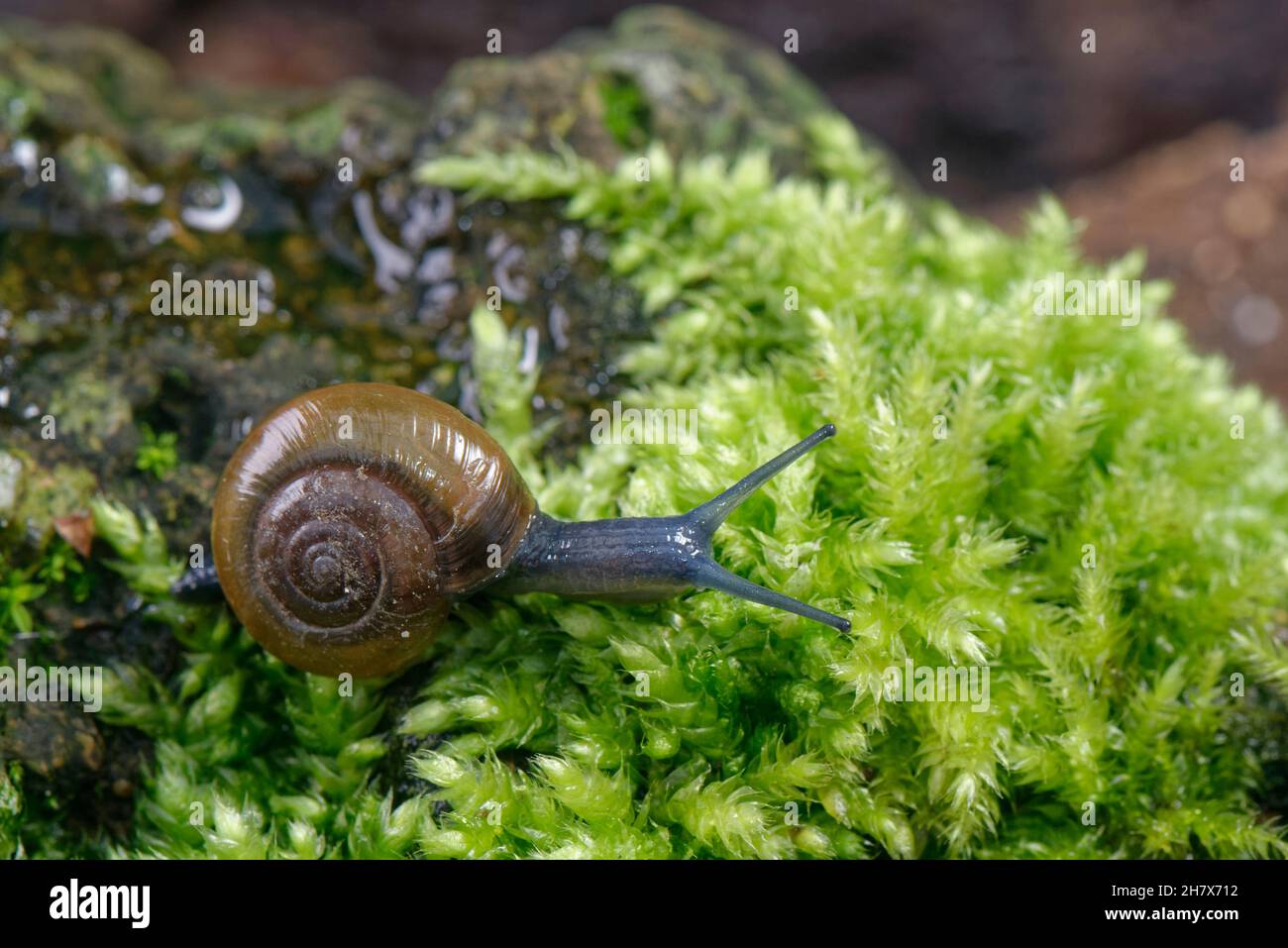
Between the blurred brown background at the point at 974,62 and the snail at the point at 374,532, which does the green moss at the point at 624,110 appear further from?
the blurred brown background at the point at 974,62

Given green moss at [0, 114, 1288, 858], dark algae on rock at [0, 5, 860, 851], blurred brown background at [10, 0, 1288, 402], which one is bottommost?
green moss at [0, 114, 1288, 858]

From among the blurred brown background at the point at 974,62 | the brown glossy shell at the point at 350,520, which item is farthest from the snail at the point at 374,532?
the blurred brown background at the point at 974,62

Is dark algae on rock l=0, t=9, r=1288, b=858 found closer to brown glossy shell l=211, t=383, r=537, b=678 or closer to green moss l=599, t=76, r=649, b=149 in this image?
green moss l=599, t=76, r=649, b=149

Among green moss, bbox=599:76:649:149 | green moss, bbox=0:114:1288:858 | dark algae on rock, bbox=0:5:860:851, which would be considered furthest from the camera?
green moss, bbox=599:76:649:149

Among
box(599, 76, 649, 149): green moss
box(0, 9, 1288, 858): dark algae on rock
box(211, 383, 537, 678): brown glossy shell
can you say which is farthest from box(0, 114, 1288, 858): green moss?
box(599, 76, 649, 149): green moss

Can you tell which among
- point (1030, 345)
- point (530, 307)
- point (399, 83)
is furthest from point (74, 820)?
point (399, 83)

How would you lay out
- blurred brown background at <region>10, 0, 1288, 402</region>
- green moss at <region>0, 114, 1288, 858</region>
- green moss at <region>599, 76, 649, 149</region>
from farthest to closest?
1. blurred brown background at <region>10, 0, 1288, 402</region>
2. green moss at <region>599, 76, 649, 149</region>
3. green moss at <region>0, 114, 1288, 858</region>
